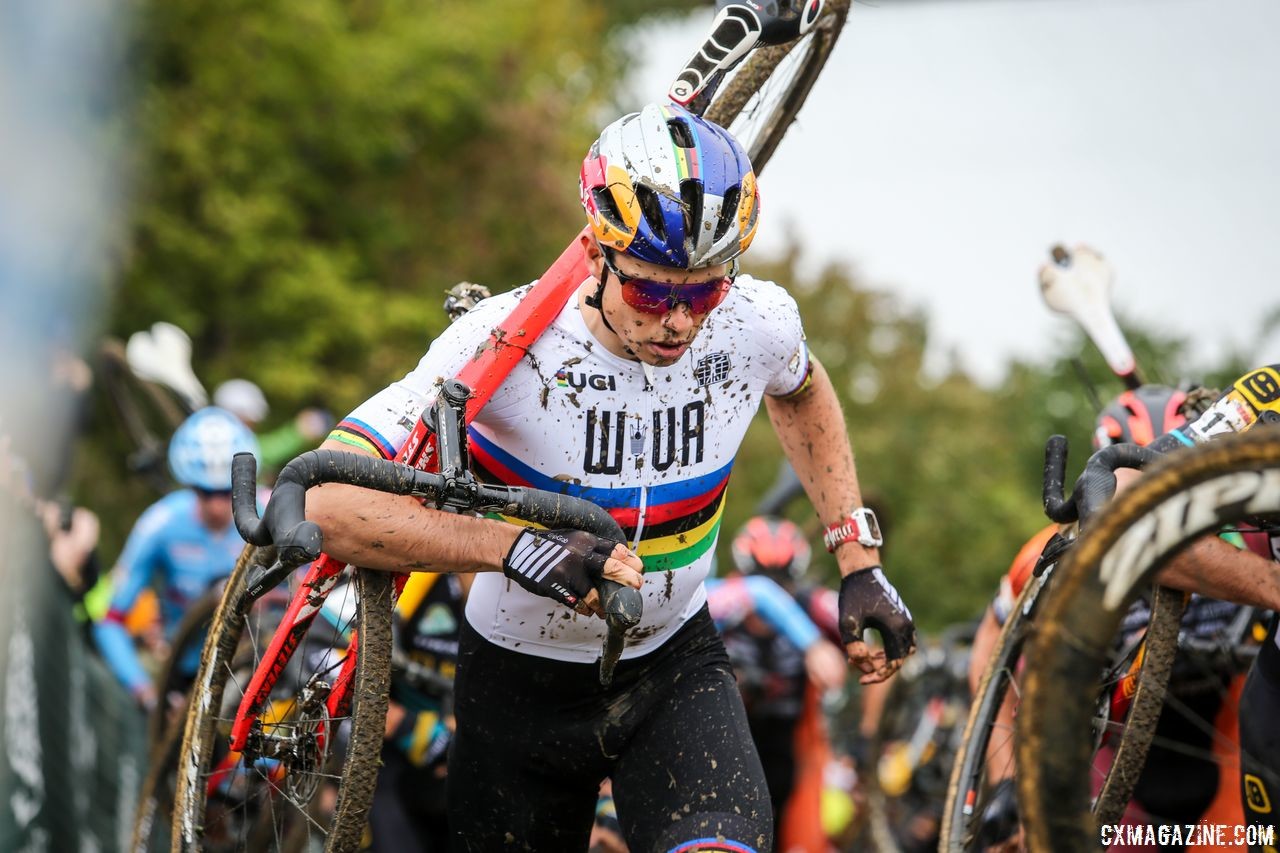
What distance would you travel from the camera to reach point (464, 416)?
3844 mm

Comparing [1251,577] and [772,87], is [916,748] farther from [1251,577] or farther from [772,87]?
[1251,577]

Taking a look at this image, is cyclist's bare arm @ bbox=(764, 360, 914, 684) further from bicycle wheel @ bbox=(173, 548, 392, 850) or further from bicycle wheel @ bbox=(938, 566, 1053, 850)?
bicycle wheel @ bbox=(173, 548, 392, 850)

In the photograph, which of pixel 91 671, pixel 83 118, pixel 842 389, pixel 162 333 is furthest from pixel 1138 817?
pixel 842 389

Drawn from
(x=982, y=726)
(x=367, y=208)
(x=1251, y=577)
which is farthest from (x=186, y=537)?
(x=367, y=208)

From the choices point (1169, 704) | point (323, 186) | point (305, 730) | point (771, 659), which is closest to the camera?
point (305, 730)

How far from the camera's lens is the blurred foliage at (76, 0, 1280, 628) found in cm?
2056

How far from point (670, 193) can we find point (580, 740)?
1.53 m

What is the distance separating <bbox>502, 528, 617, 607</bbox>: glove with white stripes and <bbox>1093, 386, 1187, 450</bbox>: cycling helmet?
8.49ft

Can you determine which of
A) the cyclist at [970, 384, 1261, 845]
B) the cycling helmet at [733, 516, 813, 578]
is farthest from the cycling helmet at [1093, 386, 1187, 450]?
the cycling helmet at [733, 516, 813, 578]

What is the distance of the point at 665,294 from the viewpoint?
3.87 m

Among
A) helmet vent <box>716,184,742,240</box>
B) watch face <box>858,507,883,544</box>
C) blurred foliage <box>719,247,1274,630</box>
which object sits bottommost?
watch face <box>858,507,883,544</box>

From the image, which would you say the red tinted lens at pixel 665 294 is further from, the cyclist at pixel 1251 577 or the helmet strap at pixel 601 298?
the cyclist at pixel 1251 577

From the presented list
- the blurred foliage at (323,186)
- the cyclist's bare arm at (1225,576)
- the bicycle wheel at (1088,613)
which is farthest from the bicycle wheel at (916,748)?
the blurred foliage at (323,186)

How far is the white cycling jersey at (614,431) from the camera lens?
13.4 feet
